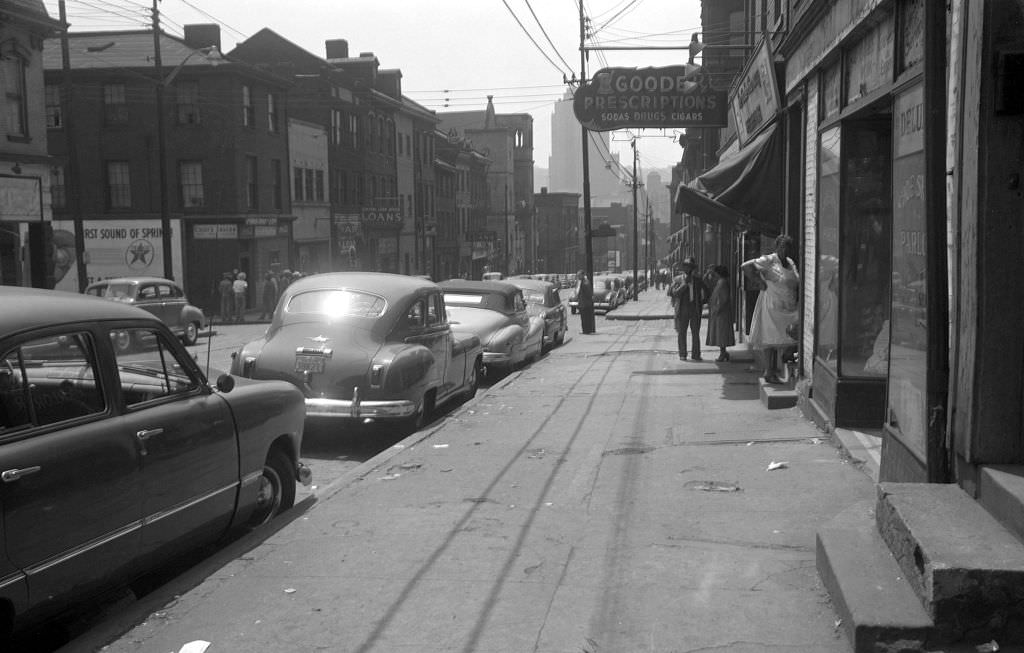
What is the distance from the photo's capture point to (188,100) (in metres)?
39.8

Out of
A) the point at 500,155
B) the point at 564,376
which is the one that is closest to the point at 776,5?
the point at 564,376

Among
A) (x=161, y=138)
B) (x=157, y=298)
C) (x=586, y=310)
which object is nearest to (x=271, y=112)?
→ (x=161, y=138)

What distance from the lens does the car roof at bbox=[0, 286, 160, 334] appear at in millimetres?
4785

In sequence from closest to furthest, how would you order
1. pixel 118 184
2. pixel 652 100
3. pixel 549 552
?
pixel 549 552
pixel 652 100
pixel 118 184

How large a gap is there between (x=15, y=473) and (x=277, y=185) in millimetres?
41229

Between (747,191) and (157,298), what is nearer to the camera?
(747,191)

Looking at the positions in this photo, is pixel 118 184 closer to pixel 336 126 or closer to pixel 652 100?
pixel 336 126

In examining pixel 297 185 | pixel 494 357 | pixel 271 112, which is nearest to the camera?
pixel 494 357

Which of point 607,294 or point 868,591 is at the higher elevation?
point 868,591

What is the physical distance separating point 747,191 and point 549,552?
784 centimetres

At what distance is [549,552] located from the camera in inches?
242

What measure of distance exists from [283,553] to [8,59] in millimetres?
25120

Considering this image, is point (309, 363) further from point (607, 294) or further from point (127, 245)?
point (607, 294)

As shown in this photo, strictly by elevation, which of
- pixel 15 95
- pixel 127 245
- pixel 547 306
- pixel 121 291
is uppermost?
pixel 15 95
